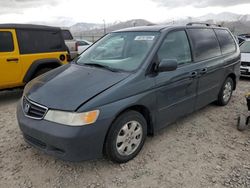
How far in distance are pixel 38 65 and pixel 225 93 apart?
424 cm

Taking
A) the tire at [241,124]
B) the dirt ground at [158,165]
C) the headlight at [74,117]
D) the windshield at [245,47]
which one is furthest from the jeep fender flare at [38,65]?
the windshield at [245,47]

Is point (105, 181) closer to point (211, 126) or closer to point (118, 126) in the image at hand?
point (118, 126)

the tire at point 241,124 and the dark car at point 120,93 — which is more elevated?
the dark car at point 120,93

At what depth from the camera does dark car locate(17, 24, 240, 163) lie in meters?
2.61

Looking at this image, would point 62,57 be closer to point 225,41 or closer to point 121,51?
point 121,51

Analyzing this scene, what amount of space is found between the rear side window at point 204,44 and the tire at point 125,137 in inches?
64.7

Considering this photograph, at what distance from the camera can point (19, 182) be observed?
277 cm

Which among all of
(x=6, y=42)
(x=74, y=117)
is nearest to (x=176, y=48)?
(x=74, y=117)

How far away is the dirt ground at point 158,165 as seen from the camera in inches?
109

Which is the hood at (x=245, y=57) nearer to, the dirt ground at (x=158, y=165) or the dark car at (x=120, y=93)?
the dark car at (x=120, y=93)

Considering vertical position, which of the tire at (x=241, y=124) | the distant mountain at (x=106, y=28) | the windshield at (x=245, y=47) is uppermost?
the windshield at (x=245, y=47)

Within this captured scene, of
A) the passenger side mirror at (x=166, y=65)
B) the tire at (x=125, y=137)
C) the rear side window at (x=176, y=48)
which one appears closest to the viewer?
the tire at (x=125, y=137)

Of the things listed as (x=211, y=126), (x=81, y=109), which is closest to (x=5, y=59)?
(x=81, y=109)

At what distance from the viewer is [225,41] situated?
4973 mm
